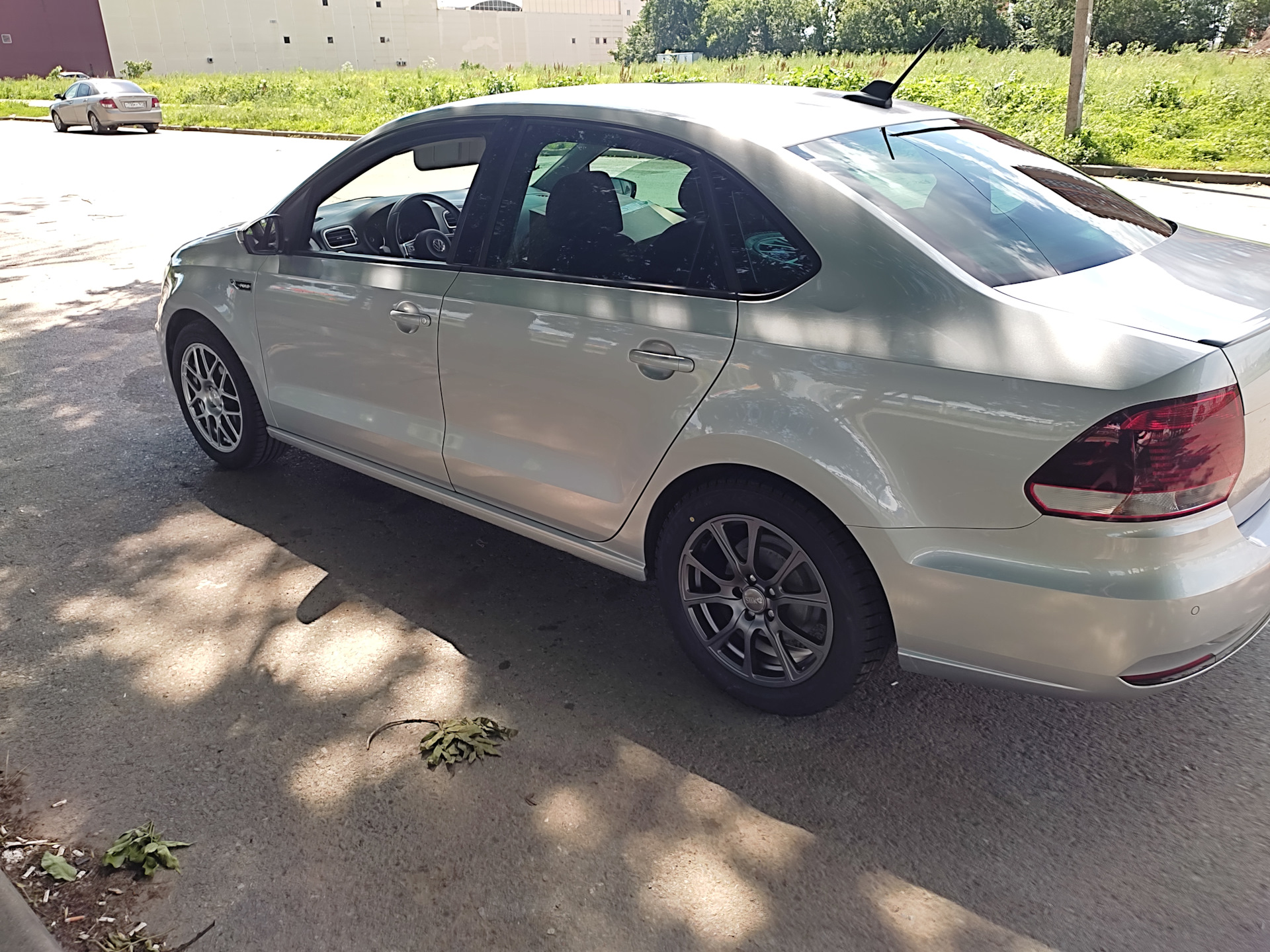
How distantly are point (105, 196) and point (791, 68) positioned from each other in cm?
1884

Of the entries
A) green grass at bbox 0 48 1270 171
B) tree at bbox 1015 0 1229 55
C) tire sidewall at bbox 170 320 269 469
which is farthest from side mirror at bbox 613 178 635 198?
tree at bbox 1015 0 1229 55

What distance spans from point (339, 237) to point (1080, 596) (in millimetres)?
3052

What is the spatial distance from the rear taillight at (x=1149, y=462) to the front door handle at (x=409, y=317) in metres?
2.13

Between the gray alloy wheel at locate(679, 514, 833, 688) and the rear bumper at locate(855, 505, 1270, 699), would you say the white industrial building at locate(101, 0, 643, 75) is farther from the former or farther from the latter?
the rear bumper at locate(855, 505, 1270, 699)

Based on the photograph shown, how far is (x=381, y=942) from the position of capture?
2318 millimetres

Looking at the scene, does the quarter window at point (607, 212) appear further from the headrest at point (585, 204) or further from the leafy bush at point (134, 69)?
the leafy bush at point (134, 69)

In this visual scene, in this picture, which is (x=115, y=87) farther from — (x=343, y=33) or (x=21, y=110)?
(x=343, y=33)

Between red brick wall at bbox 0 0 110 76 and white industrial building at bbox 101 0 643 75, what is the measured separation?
2.94 feet

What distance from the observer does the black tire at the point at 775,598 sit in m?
2.71

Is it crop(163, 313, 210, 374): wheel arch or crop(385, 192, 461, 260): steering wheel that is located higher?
crop(385, 192, 461, 260): steering wheel

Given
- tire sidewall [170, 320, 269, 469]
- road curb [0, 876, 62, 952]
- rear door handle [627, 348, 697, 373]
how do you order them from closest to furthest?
road curb [0, 876, 62, 952]
rear door handle [627, 348, 697, 373]
tire sidewall [170, 320, 269, 469]

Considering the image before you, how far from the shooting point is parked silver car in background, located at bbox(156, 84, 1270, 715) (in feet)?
7.52

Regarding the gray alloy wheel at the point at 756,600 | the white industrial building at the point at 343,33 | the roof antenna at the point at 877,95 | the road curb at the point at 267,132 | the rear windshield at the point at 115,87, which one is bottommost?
the road curb at the point at 267,132

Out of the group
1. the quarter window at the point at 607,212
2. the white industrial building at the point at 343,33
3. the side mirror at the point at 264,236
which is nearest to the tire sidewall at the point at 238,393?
the side mirror at the point at 264,236
